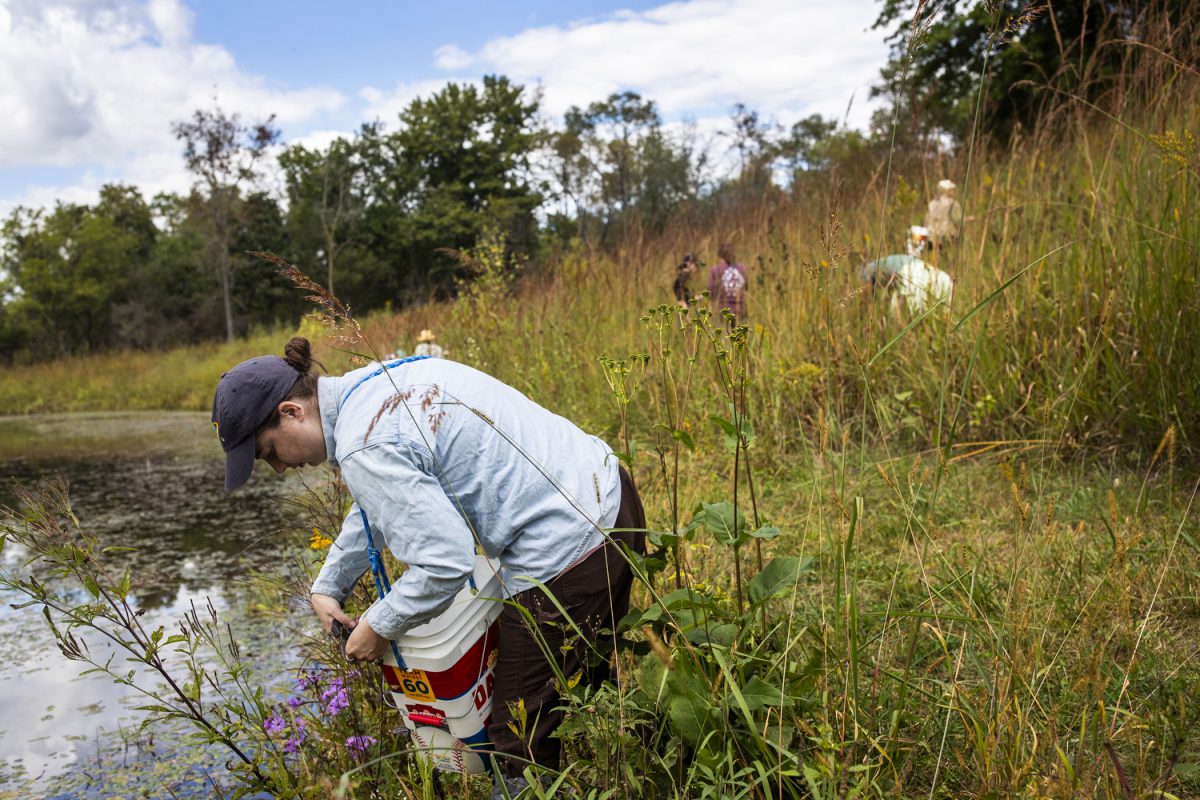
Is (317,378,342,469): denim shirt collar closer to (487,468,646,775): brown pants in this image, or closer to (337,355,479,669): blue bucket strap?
(337,355,479,669): blue bucket strap

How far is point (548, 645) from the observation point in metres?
1.76

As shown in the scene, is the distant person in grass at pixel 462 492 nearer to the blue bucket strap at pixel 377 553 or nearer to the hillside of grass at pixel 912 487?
the blue bucket strap at pixel 377 553

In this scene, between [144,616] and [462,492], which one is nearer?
[462,492]

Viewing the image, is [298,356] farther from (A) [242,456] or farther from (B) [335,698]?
(B) [335,698]

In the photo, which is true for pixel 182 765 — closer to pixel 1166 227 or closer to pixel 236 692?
pixel 236 692

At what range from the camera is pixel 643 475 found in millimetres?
4160

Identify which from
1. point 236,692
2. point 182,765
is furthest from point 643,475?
point 182,765

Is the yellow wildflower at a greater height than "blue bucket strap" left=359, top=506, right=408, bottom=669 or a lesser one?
lesser

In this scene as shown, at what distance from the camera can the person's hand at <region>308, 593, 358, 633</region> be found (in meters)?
1.86

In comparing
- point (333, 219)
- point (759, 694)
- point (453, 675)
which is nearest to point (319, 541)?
point (453, 675)

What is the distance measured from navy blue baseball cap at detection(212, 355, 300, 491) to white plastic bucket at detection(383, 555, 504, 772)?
573 mm

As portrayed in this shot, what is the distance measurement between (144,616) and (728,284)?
3.64 m

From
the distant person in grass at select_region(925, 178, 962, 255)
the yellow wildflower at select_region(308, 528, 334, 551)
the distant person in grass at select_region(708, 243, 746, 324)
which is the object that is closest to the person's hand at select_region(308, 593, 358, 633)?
the yellow wildflower at select_region(308, 528, 334, 551)

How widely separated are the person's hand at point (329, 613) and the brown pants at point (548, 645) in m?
0.36
